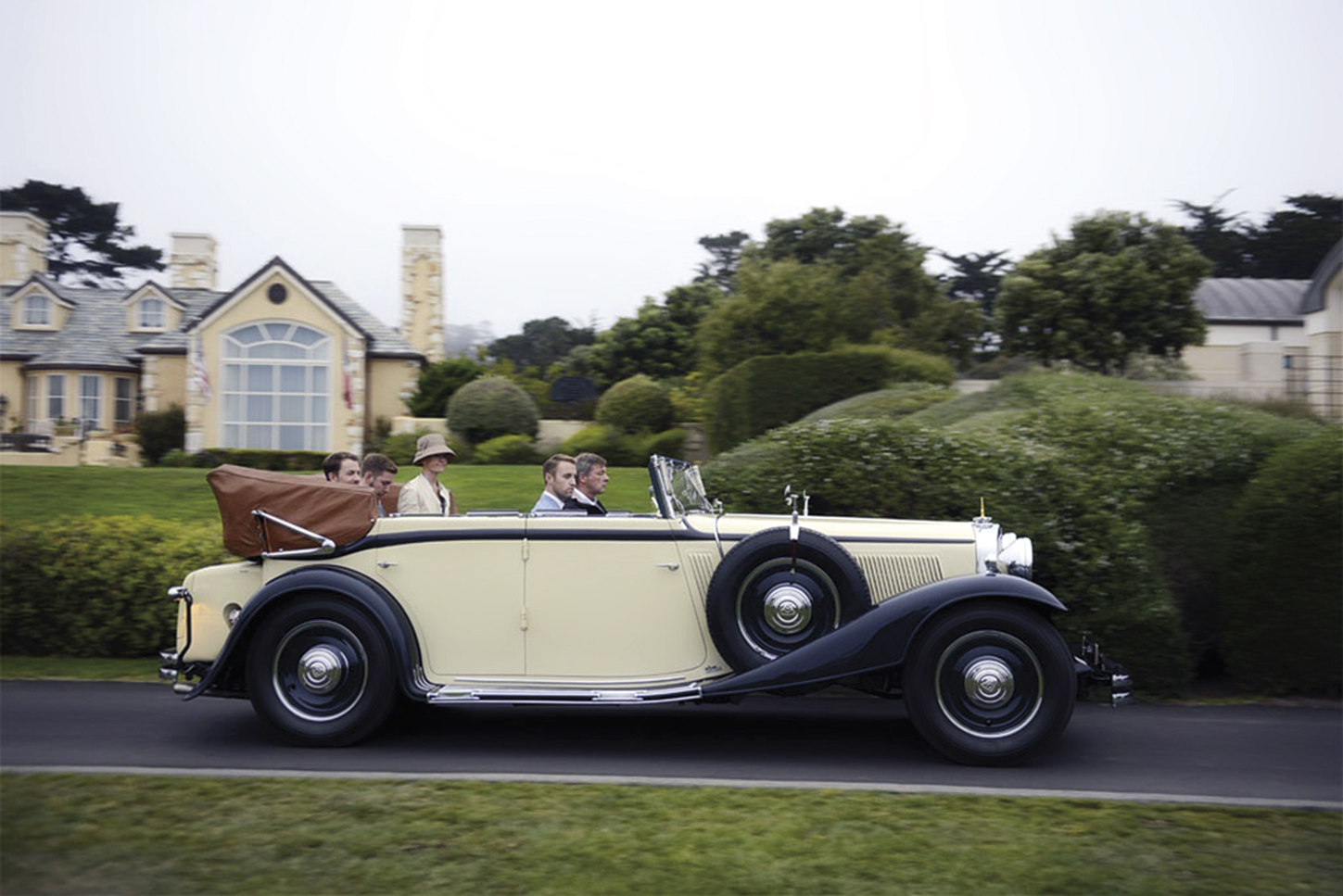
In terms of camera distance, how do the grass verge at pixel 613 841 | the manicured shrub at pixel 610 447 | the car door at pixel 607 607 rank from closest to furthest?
the grass verge at pixel 613 841 → the car door at pixel 607 607 → the manicured shrub at pixel 610 447

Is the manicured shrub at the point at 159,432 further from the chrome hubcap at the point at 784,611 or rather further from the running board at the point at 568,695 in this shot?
the chrome hubcap at the point at 784,611

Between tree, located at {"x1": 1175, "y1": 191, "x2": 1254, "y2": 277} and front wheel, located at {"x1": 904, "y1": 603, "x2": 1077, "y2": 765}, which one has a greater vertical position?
tree, located at {"x1": 1175, "y1": 191, "x2": 1254, "y2": 277}

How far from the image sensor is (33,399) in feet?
106

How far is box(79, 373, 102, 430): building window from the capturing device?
106ft

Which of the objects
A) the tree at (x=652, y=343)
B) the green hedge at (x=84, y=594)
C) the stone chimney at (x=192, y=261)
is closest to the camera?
the green hedge at (x=84, y=594)

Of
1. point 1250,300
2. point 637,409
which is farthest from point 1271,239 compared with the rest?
point 637,409

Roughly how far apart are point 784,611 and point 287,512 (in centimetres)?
287

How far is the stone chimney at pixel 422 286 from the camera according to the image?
34.2 m

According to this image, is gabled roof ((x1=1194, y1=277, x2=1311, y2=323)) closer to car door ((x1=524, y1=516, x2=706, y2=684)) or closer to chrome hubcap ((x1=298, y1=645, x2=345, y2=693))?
car door ((x1=524, y1=516, x2=706, y2=684))

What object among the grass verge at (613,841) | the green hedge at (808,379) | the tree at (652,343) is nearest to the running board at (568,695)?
the grass verge at (613,841)

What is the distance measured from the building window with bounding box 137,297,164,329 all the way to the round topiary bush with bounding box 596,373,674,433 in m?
15.2

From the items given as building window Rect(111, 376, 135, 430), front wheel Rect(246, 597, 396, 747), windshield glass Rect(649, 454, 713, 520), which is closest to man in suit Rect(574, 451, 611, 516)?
windshield glass Rect(649, 454, 713, 520)

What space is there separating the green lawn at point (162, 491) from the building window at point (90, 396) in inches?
435

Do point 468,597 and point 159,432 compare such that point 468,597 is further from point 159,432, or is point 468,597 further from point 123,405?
point 123,405
